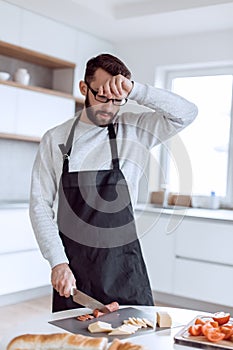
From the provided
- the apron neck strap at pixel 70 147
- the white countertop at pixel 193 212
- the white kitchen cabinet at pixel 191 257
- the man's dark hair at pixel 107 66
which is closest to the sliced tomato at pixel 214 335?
the apron neck strap at pixel 70 147

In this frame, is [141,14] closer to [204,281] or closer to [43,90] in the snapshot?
[43,90]

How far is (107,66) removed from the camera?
5.70 ft

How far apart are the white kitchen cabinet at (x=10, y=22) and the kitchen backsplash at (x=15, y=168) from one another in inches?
32.6

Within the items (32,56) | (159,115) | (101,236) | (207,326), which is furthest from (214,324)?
(32,56)

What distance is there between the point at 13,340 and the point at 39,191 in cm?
66

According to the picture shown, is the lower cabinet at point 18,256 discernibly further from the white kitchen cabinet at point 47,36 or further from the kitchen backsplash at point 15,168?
the white kitchen cabinet at point 47,36

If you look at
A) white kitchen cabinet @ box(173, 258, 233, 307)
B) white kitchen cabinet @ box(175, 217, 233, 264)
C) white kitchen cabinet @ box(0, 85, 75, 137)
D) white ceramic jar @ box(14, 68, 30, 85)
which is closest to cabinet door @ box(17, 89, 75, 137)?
white kitchen cabinet @ box(0, 85, 75, 137)

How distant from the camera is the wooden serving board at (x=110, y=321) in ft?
4.57

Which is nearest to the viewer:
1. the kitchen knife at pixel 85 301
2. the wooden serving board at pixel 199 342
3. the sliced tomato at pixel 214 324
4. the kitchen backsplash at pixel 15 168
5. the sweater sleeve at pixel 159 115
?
the wooden serving board at pixel 199 342

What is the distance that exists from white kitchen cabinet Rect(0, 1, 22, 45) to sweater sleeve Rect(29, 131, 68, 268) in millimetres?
2390

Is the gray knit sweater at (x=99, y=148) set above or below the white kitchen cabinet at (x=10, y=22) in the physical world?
below

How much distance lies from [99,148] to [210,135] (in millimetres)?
2952

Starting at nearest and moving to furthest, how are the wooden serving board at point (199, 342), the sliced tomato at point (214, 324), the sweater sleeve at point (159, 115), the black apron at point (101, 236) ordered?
the wooden serving board at point (199, 342) → the sliced tomato at point (214, 324) → the sweater sleeve at point (159, 115) → the black apron at point (101, 236)

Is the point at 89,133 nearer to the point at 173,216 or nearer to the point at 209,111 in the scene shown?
the point at 173,216
